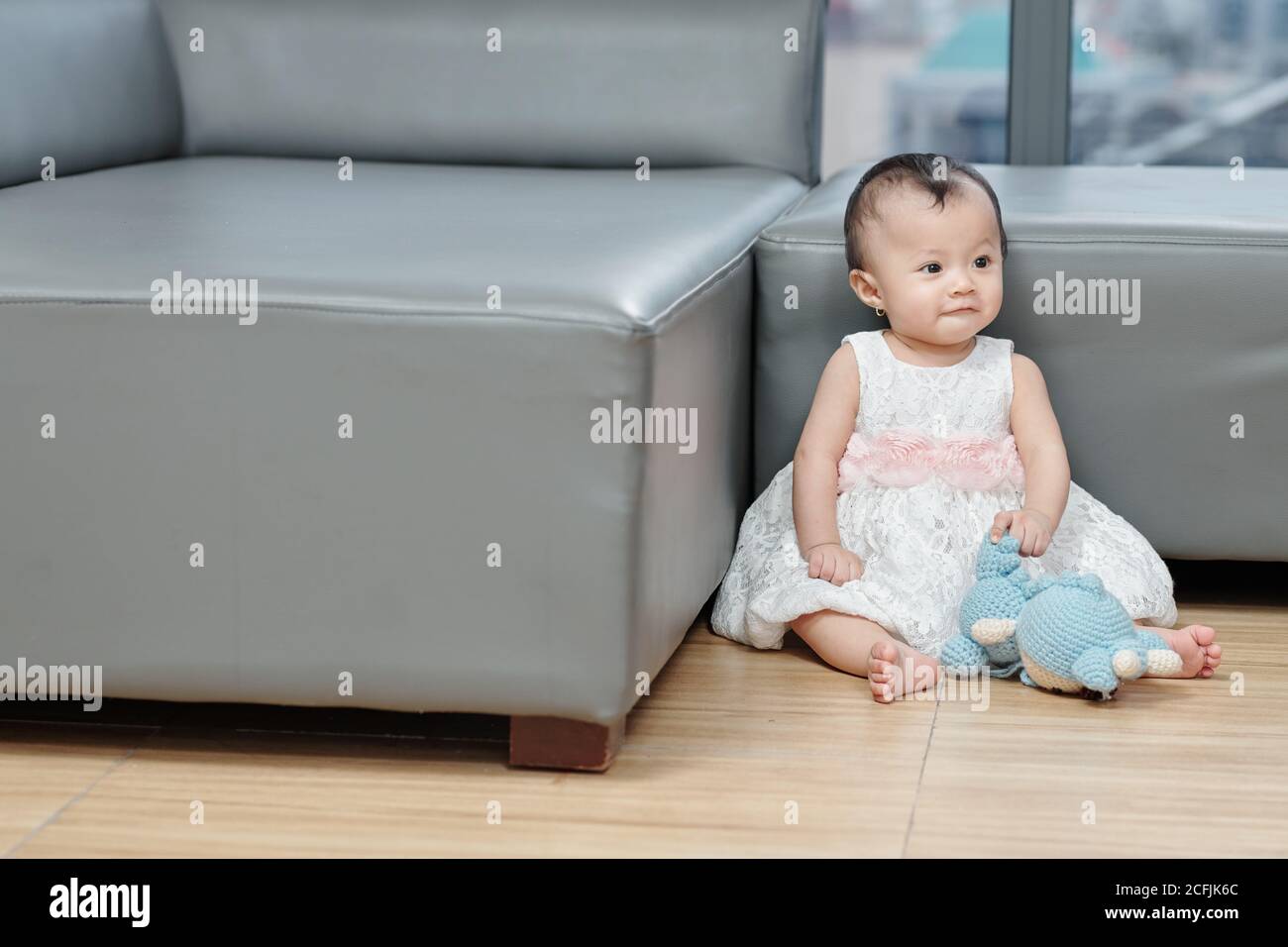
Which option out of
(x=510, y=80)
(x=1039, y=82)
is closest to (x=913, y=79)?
(x=1039, y=82)

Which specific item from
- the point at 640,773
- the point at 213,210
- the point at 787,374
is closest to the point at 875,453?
the point at 787,374

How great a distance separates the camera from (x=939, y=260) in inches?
60.0

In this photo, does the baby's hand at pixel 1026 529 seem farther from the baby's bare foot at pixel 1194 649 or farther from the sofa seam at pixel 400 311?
the sofa seam at pixel 400 311

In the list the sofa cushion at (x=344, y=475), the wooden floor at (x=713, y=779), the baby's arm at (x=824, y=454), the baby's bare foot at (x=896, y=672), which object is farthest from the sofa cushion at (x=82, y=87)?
the baby's bare foot at (x=896, y=672)

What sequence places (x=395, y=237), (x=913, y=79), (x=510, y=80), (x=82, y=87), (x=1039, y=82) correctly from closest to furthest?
(x=395, y=237), (x=82, y=87), (x=510, y=80), (x=1039, y=82), (x=913, y=79)

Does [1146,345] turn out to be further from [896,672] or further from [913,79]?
[913,79]

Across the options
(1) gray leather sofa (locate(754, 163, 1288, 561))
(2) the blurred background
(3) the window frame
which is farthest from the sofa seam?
(2) the blurred background

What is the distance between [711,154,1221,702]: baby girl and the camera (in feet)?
4.93

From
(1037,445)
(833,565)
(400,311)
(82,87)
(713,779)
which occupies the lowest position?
(713,779)

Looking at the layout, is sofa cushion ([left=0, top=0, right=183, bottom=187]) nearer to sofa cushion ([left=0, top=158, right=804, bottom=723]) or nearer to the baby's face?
sofa cushion ([left=0, top=158, right=804, bottom=723])

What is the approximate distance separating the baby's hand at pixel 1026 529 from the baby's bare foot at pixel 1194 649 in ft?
0.41

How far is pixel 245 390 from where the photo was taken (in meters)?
1.22

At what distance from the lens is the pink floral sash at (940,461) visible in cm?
156

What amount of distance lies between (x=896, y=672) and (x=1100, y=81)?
6.14ft
